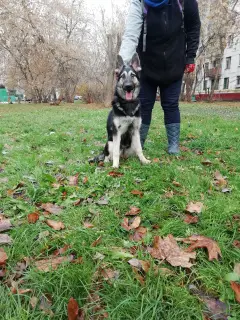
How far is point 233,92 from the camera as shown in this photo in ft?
103

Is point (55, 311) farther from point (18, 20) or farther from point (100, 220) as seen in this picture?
point (18, 20)

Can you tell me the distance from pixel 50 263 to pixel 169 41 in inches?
122

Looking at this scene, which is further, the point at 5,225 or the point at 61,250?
the point at 5,225

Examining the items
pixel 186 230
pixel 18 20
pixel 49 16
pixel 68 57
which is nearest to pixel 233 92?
pixel 68 57

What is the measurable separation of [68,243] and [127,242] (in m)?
0.39

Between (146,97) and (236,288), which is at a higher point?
(146,97)

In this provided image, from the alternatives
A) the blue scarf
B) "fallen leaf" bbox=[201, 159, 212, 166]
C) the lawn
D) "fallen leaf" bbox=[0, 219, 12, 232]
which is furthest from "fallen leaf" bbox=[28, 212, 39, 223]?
the blue scarf

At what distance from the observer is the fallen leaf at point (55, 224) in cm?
189

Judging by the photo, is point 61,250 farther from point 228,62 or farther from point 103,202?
point 228,62

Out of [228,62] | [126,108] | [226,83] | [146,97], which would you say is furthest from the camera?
[226,83]

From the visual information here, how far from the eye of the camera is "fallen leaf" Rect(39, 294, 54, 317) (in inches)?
48.3

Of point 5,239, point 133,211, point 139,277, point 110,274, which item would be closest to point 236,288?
point 139,277

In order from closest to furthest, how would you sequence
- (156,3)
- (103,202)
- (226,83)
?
(103,202), (156,3), (226,83)

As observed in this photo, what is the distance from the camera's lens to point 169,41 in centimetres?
342
